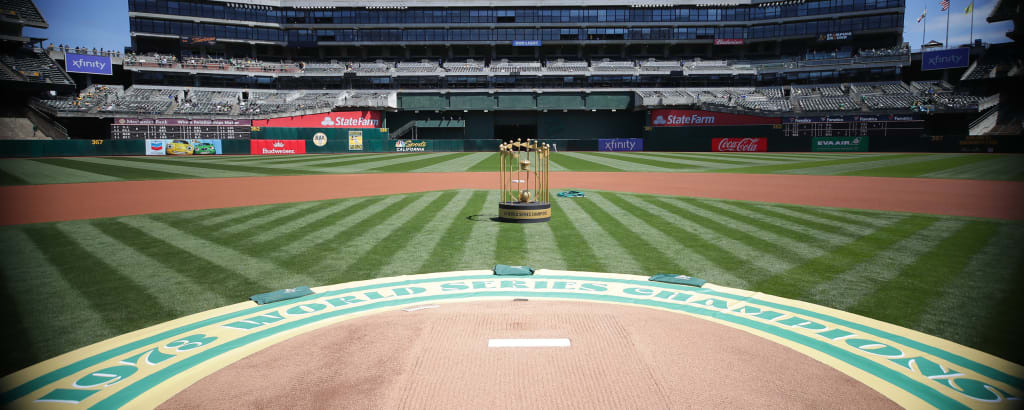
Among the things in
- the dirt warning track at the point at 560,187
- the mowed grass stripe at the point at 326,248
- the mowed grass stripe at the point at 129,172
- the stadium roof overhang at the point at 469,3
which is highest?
the stadium roof overhang at the point at 469,3

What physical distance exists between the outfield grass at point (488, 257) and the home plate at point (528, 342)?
133 inches

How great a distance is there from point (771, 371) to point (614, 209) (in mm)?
10842

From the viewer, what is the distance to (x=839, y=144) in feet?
162

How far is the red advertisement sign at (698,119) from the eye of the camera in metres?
56.7

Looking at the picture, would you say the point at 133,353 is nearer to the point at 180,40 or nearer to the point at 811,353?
the point at 811,353

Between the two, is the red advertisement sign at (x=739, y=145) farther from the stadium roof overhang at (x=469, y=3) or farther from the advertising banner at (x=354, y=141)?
the advertising banner at (x=354, y=141)

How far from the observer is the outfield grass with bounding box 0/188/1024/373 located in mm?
6703

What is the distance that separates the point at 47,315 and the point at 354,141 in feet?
162

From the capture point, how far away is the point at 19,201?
246cm

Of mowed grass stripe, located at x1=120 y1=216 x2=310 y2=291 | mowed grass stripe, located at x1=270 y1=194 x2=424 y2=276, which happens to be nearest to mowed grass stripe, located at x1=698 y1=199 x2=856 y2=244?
mowed grass stripe, located at x1=270 y1=194 x2=424 y2=276

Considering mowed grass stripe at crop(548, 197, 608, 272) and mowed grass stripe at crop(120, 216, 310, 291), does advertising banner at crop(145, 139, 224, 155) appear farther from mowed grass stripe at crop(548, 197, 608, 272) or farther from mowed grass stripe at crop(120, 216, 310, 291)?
mowed grass stripe at crop(548, 197, 608, 272)

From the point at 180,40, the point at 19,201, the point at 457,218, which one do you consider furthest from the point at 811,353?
the point at 180,40

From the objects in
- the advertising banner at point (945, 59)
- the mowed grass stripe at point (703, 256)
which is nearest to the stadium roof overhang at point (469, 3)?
the advertising banner at point (945, 59)

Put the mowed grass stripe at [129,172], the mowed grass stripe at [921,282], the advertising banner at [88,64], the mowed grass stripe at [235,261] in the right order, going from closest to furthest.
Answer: the mowed grass stripe at [921,282], the mowed grass stripe at [235,261], the mowed grass stripe at [129,172], the advertising banner at [88,64]
